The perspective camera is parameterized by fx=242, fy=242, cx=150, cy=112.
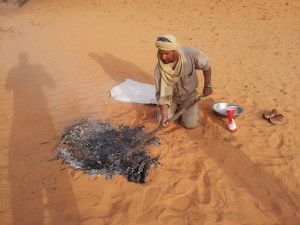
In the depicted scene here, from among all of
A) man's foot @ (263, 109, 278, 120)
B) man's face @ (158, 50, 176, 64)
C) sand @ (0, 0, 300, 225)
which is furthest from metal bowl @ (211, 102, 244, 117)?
man's face @ (158, 50, 176, 64)

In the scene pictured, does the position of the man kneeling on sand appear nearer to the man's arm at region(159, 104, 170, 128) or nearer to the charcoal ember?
the man's arm at region(159, 104, 170, 128)

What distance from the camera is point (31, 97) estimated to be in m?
4.35

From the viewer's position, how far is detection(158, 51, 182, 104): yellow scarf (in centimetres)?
294

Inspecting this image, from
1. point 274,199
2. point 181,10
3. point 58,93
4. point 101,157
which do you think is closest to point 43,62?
point 58,93

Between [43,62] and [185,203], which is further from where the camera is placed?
[43,62]

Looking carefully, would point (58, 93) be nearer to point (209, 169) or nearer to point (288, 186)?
point (209, 169)

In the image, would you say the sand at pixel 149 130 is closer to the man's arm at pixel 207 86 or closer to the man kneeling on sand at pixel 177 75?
the man kneeling on sand at pixel 177 75

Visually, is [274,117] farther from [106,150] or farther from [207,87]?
[106,150]

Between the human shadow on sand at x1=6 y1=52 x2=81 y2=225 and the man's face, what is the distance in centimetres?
171

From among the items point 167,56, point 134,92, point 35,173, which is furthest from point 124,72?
point 35,173

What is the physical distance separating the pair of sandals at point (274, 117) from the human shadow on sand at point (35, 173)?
294cm

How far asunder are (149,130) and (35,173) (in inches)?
61.1

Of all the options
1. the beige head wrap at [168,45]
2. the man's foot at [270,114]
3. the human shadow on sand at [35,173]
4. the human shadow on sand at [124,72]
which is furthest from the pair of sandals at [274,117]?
the human shadow on sand at [35,173]

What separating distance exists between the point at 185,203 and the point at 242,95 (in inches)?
109
